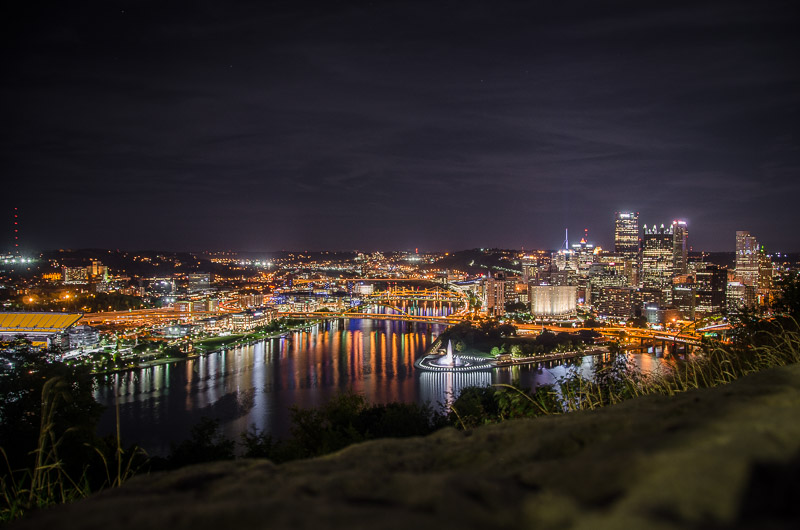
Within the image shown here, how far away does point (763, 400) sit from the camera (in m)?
0.68

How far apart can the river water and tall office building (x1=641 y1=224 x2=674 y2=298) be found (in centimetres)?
1980

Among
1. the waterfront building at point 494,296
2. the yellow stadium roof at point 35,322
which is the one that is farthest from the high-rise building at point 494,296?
the yellow stadium roof at point 35,322

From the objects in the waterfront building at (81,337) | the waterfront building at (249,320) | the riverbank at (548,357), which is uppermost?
the waterfront building at (81,337)

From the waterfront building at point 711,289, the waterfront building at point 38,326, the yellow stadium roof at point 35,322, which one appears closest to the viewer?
the waterfront building at point 38,326

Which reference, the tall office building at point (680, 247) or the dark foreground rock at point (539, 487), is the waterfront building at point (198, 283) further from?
the dark foreground rock at point (539, 487)

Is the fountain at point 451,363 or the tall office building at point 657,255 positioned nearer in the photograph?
the fountain at point 451,363

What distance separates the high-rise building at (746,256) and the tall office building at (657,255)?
422 cm

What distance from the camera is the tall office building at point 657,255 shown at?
30841mm

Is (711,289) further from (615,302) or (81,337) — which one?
(81,337)

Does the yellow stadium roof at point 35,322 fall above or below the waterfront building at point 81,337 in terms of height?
above

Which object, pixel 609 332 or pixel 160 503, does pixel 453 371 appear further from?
pixel 160 503

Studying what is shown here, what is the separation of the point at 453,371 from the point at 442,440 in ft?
40.0

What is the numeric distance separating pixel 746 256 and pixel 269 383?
24423 millimetres

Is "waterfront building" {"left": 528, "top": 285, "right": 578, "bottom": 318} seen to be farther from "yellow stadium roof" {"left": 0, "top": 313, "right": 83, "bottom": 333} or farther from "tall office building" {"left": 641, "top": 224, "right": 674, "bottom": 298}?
"yellow stadium roof" {"left": 0, "top": 313, "right": 83, "bottom": 333}
